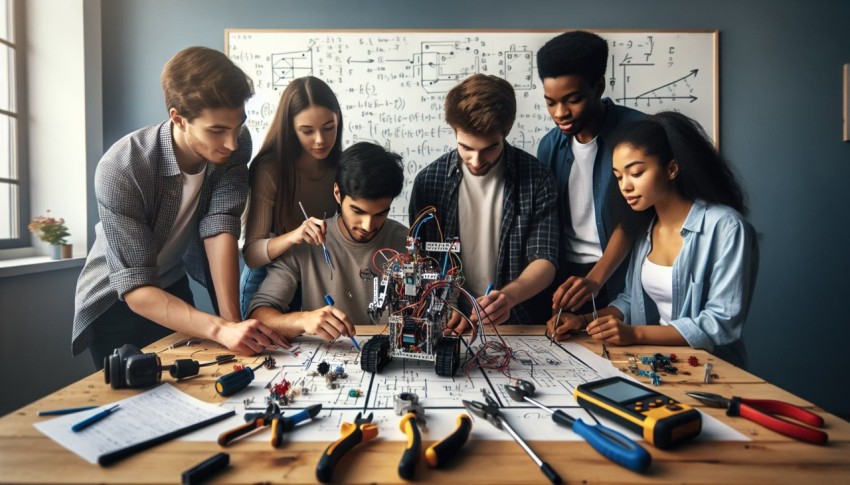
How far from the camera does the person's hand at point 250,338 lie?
3.78 ft

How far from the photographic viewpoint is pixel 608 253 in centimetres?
173

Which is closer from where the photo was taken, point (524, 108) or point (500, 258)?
point (500, 258)

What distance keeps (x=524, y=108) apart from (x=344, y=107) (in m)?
1.01

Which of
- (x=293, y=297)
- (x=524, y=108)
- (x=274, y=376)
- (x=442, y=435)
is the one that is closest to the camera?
(x=442, y=435)

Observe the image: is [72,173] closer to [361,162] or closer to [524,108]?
[361,162]

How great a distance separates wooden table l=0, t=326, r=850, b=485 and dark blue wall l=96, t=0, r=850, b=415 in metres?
2.19

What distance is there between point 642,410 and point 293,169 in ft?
4.54

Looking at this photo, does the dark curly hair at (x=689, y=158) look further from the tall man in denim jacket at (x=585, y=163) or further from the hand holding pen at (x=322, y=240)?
the hand holding pen at (x=322, y=240)

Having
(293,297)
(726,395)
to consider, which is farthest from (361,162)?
(726,395)

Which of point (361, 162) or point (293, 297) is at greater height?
point (361, 162)

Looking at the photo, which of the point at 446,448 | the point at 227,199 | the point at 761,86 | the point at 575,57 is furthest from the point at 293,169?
the point at 761,86

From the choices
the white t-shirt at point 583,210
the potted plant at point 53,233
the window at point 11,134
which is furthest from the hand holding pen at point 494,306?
the window at point 11,134

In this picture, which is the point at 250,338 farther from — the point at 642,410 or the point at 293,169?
the point at 642,410

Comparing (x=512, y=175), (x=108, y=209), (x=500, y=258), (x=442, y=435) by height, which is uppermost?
(x=512, y=175)
